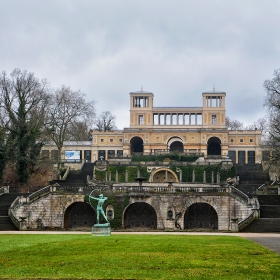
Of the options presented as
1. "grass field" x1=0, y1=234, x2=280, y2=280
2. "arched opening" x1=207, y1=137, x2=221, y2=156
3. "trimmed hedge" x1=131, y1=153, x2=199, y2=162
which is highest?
"arched opening" x1=207, y1=137, x2=221, y2=156

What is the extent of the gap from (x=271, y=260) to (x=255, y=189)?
34425 mm

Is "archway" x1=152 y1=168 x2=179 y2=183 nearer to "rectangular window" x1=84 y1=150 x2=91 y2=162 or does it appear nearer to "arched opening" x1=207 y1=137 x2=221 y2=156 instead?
"arched opening" x1=207 y1=137 x2=221 y2=156

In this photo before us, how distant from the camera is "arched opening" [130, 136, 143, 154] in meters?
84.7

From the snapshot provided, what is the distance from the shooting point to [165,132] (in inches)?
3265

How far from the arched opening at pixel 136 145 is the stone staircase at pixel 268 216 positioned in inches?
1691

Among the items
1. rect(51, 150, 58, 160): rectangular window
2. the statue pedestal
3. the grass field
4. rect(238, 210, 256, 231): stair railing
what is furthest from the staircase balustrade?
rect(51, 150, 58, 160): rectangular window

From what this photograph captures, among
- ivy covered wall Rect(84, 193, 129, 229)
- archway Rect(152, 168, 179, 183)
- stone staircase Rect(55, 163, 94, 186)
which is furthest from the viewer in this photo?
archway Rect(152, 168, 179, 183)

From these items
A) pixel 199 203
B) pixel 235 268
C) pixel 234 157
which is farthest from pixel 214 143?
pixel 235 268

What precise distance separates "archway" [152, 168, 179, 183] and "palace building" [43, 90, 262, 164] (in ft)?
47.8

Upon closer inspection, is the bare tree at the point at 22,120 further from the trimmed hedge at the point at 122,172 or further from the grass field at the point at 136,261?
the grass field at the point at 136,261

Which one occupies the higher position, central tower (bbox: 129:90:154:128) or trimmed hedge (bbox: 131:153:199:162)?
central tower (bbox: 129:90:154:128)

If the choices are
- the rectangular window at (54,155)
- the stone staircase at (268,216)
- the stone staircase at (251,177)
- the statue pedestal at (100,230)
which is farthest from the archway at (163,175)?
the statue pedestal at (100,230)

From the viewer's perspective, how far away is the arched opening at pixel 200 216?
4217cm

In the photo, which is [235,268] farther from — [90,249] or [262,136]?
[262,136]
